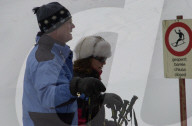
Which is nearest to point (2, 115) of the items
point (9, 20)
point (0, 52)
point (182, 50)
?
point (0, 52)

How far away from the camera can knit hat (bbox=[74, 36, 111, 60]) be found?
1.24 metres

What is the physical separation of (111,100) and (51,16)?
0.44m

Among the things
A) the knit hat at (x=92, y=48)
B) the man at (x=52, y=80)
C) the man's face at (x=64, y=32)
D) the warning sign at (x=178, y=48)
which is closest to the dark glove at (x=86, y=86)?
the man at (x=52, y=80)

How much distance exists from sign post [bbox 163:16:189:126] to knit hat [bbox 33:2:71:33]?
75cm

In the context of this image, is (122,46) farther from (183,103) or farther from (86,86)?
(86,86)

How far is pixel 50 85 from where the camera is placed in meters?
0.92

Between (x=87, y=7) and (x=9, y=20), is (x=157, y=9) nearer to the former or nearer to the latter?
(x=87, y=7)

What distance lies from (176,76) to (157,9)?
490 millimetres

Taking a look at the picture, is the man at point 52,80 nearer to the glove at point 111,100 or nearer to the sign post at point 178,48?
the glove at point 111,100

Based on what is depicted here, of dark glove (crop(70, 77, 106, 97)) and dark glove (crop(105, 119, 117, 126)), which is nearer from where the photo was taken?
dark glove (crop(70, 77, 106, 97))

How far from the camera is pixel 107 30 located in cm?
164

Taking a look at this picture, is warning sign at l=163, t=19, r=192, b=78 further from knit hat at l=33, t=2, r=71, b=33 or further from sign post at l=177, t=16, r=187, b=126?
knit hat at l=33, t=2, r=71, b=33

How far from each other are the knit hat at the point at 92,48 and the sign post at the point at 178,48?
51 cm

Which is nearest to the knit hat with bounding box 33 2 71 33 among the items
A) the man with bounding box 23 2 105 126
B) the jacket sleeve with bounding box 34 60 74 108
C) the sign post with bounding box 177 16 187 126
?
the man with bounding box 23 2 105 126
